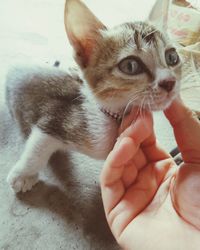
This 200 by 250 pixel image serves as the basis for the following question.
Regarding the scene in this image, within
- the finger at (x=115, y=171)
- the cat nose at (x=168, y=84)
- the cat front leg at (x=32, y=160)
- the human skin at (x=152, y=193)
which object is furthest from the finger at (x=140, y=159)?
the cat front leg at (x=32, y=160)

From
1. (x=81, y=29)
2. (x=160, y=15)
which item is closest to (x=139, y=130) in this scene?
(x=81, y=29)

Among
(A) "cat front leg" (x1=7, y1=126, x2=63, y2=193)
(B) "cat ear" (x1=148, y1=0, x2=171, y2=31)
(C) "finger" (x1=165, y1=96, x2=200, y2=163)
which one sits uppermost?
(B) "cat ear" (x1=148, y1=0, x2=171, y2=31)

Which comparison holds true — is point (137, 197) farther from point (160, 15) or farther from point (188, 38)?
point (188, 38)

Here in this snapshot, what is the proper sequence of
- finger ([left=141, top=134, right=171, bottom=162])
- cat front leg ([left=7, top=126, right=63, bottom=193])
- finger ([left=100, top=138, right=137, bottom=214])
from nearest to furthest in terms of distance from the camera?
finger ([left=100, top=138, right=137, bottom=214]) < finger ([left=141, top=134, right=171, bottom=162]) < cat front leg ([left=7, top=126, right=63, bottom=193])

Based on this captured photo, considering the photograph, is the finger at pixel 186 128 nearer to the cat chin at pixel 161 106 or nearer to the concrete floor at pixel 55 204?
the cat chin at pixel 161 106

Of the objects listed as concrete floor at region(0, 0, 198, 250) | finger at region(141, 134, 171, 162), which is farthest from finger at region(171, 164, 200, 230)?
concrete floor at region(0, 0, 198, 250)

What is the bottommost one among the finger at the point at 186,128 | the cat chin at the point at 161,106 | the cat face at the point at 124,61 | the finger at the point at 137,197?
the finger at the point at 137,197

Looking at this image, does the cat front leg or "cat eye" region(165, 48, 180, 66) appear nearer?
"cat eye" region(165, 48, 180, 66)

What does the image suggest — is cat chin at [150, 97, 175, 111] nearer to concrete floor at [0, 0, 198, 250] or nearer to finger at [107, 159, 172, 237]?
finger at [107, 159, 172, 237]
